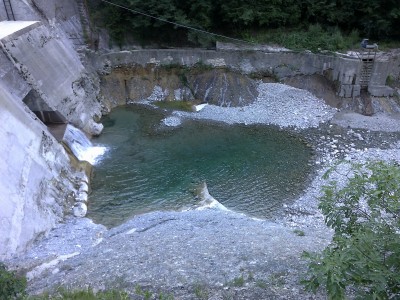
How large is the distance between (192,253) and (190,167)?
683 cm

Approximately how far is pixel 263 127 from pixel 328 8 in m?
9.35

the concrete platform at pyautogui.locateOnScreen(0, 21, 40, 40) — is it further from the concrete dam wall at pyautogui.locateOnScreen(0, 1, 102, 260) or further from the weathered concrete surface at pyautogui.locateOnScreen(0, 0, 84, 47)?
the weathered concrete surface at pyautogui.locateOnScreen(0, 0, 84, 47)

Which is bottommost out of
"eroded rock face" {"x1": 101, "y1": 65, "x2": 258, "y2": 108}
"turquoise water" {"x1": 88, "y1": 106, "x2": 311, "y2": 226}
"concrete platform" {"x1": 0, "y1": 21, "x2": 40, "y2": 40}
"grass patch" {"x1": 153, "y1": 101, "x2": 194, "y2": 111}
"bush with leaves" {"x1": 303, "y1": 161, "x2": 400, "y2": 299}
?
"turquoise water" {"x1": 88, "y1": 106, "x2": 311, "y2": 226}

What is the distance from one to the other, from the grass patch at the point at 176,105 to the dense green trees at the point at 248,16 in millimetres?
4260

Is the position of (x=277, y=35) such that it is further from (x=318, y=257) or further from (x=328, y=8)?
(x=318, y=257)

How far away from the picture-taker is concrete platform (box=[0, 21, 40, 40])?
645 inches

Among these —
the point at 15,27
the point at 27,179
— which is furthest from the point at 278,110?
the point at 15,27

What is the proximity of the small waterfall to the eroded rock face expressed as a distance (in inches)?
192

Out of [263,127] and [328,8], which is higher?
[328,8]

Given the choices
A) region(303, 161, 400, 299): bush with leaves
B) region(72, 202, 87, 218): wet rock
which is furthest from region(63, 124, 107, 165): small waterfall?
region(303, 161, 400, 299): bush with leaves

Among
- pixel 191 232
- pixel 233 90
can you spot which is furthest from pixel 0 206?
pixel 233 90

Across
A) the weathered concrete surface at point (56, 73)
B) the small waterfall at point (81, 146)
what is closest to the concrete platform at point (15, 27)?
the weathered concrete surface at point (56, 73)

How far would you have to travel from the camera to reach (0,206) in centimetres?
1030

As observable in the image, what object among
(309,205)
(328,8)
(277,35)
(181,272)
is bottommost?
(309,205)
